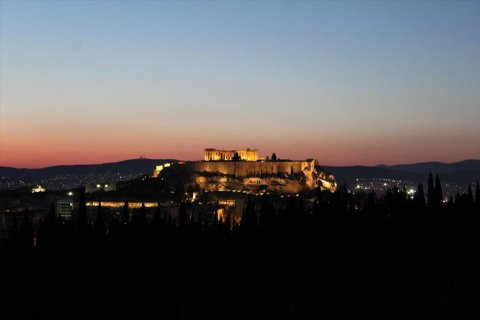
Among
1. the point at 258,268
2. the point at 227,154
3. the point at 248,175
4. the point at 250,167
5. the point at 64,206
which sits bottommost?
the point at 258,268

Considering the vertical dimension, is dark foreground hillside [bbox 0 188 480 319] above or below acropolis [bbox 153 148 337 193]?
below

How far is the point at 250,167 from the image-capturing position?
406ft

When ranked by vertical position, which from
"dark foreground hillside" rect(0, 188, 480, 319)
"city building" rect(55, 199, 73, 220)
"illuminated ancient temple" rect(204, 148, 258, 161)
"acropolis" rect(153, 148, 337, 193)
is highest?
"illuminated ancient temple" rect(204, 148, 258, 161)

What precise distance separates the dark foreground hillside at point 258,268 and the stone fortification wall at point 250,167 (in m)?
75.3

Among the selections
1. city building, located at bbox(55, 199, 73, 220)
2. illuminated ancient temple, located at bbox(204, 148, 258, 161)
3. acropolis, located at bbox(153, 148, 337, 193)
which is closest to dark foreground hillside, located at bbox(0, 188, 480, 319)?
city building, located at bbox(55, 199, 73, 220)

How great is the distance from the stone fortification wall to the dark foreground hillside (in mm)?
75269

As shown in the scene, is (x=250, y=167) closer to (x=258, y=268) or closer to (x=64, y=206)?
(x=64, y=206)

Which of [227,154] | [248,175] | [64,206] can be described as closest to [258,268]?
[64,206]

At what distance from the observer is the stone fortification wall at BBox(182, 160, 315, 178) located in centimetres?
12344

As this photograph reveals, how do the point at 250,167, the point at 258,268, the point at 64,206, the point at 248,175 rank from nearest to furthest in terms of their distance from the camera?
the point at 258,268 < the point at 64,206 < the point at 248,175 < the point at 250,167

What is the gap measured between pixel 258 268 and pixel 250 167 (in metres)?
84.5

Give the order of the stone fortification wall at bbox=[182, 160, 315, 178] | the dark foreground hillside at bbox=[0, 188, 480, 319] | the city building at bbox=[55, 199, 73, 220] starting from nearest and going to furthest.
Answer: the dark foreground hillside at bbox=[0, 188, 480, 319], the city building at bbox=[55, 199, 73, 220], the stone fortification wall at bbox=[182, 160, 315, 178]

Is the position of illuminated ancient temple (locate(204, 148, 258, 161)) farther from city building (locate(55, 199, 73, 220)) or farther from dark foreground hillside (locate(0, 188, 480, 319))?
dark foreground hillside (locate(0, 188, 480, 319))

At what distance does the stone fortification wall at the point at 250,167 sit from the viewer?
4860 inches
